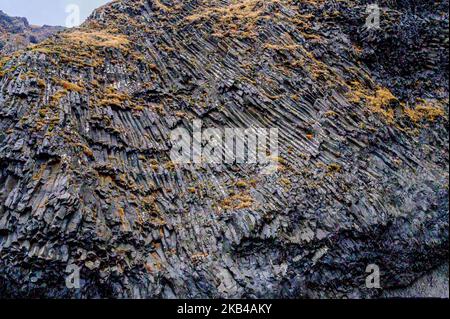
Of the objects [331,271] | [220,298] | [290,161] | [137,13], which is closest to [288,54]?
[290,161]

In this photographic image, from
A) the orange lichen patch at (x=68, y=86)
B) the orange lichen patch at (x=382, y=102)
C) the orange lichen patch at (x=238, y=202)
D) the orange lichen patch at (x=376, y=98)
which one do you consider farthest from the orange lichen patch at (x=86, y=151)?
the orange lichen patch at (x=382, y=102)

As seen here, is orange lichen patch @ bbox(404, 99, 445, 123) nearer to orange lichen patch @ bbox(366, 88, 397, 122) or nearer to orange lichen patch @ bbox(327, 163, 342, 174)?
orange lichen patch @ bbox(366, 88, 397, 122)

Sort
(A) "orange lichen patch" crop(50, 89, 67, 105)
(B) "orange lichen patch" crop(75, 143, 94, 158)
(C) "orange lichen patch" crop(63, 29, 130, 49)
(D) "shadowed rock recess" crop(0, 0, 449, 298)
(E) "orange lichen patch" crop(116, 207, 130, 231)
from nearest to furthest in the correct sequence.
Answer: (D) "shadowed rock recess" crop(0, 0, 449, 298), (E) "orange lichen patch" crop(116, 207, 130, 231), (B) "orange lichen patch" crop(75, 143, 94, 158), (A) "orange lichen patch" crop(50, 89, 67, 105), (C) "orange lichen patch" crop(63, 29, 130, 49)

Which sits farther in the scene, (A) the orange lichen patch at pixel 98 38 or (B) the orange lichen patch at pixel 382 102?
(A) the orange lichen patch at pixel 98 38

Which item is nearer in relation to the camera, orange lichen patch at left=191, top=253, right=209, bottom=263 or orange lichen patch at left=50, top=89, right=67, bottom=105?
orange lichen patch at left=191, top=253, right=209, bottom=263

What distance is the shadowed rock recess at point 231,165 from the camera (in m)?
10.8

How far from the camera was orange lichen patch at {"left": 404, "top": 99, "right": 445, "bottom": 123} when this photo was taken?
14828 mm

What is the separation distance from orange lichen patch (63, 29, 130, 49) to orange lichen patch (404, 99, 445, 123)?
13.5m

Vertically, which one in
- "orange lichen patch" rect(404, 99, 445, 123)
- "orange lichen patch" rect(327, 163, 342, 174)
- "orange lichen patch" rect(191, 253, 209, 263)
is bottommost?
"orange lichen patch" rect(191, 253, 209, 263)

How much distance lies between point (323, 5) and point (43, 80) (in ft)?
46.0

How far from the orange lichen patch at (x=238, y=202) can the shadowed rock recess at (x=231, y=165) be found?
0.09 m

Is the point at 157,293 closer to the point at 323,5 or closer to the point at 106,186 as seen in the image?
the point at 106,186

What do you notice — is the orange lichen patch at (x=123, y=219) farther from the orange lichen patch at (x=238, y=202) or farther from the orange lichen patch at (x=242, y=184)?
the orange lichen patch at (x=242, y=184)

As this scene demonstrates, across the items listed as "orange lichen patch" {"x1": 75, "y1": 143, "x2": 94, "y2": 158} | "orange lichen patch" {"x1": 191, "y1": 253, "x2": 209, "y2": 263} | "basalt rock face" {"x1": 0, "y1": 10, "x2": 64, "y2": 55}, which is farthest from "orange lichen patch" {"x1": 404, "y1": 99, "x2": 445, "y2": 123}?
"basalt rock face" {"x1": 0, "y1": 10, "x2": 64, "y2": 55}
